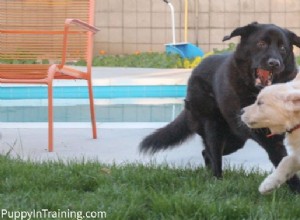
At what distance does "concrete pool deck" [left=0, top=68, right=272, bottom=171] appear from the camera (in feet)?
14.3

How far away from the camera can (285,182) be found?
3.50m

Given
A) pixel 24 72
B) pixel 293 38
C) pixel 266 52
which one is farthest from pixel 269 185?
pixel 24 72

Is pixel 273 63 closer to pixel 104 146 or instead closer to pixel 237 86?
pixel 237 86

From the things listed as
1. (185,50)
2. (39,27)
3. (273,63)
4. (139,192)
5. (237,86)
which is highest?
(39,27)

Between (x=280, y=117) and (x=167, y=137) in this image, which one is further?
(x=167, y=137)

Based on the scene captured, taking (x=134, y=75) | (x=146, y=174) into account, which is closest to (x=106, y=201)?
(x=146, y=174)

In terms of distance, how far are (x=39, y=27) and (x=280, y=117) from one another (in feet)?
11.6

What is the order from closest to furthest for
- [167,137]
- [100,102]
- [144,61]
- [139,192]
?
[139,192], [167,137], [100,102], [144,61]

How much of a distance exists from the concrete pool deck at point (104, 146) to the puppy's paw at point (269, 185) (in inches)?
30.3

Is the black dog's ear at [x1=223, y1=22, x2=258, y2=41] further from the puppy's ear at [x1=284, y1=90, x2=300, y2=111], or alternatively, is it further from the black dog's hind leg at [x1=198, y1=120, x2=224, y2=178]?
the puppy's ear at [x1=284, y1=90, x2=300, y2=111]

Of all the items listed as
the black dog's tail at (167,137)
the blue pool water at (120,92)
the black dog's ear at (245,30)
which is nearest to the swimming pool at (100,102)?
the blue pool water at (120,92)

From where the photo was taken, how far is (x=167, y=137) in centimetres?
424

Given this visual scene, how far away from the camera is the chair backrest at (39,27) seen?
604 centimetres

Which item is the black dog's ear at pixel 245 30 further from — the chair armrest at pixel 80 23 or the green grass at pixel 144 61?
the green grass at pixel 144 61
